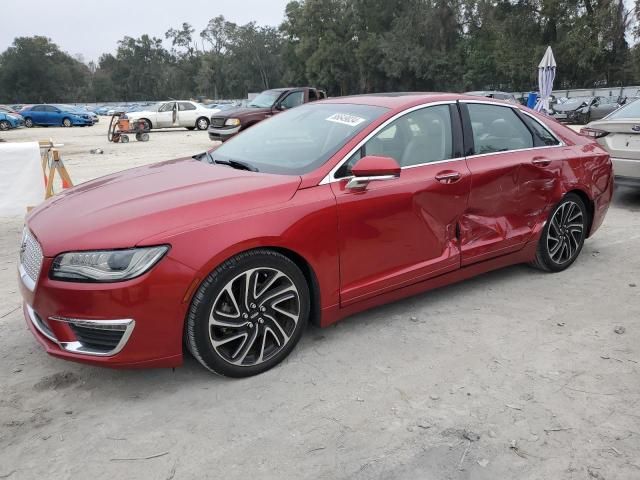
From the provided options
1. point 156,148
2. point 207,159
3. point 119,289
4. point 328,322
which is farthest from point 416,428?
point 156,148

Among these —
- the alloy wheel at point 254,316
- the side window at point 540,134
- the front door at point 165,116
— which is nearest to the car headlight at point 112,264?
the alloy wheel at point 254,316

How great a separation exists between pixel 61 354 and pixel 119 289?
20.7 inches

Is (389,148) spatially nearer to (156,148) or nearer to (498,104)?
(498,104)

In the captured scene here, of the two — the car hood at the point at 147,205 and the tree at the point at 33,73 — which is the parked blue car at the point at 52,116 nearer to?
the car hood at the point at 147,205

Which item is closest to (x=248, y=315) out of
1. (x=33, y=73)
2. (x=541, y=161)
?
(x=541, y=161)

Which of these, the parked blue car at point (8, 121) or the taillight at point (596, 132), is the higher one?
the parked blue car at point (8, 121)

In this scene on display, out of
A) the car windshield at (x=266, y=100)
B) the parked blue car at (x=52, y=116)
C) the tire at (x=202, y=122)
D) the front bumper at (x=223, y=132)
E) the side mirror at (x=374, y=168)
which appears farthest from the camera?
the parked blue car at (x=52, y=116)

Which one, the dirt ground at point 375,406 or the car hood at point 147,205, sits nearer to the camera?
the dirt ground at point 375,406

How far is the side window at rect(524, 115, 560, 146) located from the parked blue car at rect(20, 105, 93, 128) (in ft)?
119

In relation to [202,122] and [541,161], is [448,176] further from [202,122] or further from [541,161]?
[202,122]

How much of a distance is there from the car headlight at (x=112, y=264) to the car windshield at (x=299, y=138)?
3.39ft

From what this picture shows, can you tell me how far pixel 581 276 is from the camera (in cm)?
453

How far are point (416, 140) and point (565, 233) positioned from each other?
1.83 meters

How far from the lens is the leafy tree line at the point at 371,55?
4550 cm
